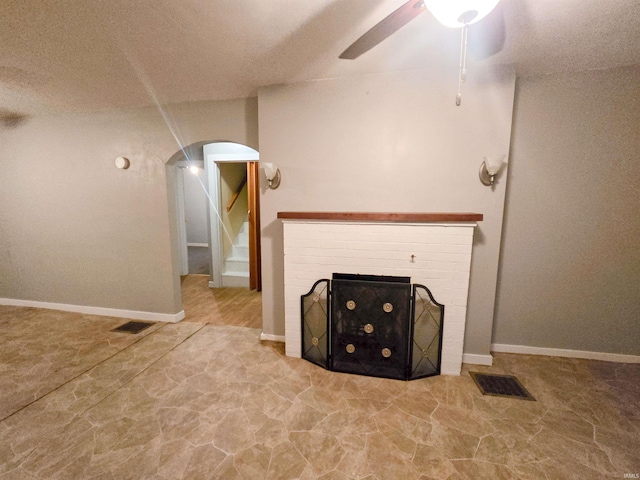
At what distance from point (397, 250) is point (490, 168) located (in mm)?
943

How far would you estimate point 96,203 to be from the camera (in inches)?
129

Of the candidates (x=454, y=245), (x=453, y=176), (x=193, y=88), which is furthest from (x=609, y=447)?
(x=193, y=88)

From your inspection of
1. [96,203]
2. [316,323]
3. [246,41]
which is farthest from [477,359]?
[96,203]

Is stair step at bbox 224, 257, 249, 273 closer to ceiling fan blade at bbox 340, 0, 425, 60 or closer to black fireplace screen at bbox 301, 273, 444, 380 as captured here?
black fireplace screen at bbox 301, 273, 444, 380

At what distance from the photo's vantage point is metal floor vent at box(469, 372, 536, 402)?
1.99 metres

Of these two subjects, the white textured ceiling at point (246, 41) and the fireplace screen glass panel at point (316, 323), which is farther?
the fireplace screen glass panel at point (316, 323)

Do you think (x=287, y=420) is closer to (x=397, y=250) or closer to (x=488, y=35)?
(x=397, y=250)

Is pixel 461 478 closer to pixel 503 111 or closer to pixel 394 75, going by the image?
pixel 503 111

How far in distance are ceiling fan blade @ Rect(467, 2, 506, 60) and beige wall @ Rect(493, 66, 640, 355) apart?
2.76 ft

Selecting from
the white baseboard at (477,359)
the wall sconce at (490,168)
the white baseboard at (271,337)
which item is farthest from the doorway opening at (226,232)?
the wall sconce at (490,168)

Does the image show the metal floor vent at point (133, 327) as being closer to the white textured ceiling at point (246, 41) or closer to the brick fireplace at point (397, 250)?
the brick fireplace at point (397, 250)

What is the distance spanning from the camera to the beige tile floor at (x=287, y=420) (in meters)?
1.45

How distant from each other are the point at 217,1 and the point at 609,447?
11.1ft

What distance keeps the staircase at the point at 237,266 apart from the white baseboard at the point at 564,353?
3.70 metres
